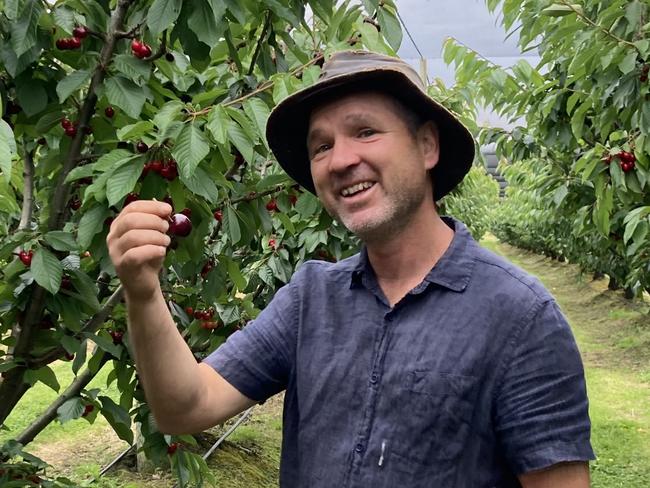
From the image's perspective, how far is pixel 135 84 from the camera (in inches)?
74.0

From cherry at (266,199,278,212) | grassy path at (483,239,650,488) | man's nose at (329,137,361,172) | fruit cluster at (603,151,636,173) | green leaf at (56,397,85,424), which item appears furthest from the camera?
grassy path at (483,239,650,488)

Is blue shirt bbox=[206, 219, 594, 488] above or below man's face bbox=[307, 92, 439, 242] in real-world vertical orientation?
below

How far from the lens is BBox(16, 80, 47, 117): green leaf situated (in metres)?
1.94

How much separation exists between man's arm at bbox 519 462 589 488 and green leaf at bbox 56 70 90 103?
127 cm

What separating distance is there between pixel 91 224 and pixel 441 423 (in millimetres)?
910

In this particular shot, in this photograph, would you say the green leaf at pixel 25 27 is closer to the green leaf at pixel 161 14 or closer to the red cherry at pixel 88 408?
the green leaf at pixel 161 14

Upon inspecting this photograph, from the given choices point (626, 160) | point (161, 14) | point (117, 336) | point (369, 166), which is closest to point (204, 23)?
point (161, 14)

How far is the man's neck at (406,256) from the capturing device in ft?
4.70

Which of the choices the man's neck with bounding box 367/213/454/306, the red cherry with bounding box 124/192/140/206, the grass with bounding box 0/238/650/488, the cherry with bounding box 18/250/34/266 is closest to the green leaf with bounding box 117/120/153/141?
the red cherry with bounding box 124/192/140/206

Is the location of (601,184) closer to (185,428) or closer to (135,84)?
(135,84)

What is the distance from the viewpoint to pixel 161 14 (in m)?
1.62

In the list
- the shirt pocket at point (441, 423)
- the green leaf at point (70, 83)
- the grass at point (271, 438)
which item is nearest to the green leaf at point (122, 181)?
the green leaf at point (70, 83)

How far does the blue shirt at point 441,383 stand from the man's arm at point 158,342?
0.17 m

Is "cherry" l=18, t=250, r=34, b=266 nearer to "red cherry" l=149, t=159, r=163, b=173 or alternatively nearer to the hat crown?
"red cherry" l=149, t=159, r=163, b=173
